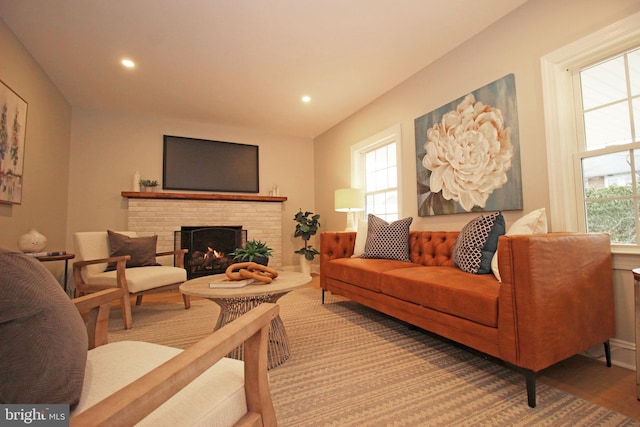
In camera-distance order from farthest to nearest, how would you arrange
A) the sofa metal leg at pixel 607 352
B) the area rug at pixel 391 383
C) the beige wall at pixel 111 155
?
the beige wall at pixel 111 155 → the sofa metal leg at pixel 607 352 → the area rug at pixel 391 383

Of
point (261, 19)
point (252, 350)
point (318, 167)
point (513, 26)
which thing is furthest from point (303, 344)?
point (318, 167)

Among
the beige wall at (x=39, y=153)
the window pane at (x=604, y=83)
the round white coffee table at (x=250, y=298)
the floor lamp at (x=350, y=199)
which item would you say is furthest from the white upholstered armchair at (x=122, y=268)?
the window pane at (x=604, y=83)

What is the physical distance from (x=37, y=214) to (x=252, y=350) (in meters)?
3.73

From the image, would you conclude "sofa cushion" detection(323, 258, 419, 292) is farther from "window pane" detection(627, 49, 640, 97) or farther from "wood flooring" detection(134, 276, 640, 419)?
"window pane" detection(627, 49, 640, 97)

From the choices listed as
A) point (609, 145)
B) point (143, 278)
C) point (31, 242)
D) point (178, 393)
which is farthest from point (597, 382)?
point (31, 242)

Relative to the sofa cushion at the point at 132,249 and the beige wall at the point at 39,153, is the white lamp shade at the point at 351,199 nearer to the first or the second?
the sofa cushion at the point at 132,249

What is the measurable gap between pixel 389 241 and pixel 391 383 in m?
1.57

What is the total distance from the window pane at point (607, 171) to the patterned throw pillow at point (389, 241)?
4.58ft

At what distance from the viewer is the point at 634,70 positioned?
6.07 feet

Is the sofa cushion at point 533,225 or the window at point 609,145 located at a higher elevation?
the window at point 609,145

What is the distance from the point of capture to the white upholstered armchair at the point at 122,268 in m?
2.49

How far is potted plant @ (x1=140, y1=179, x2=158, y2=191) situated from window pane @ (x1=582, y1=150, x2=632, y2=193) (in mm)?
5006

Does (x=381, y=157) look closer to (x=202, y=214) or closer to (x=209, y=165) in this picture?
(x=209, y=165)

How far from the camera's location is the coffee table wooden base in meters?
1.75
